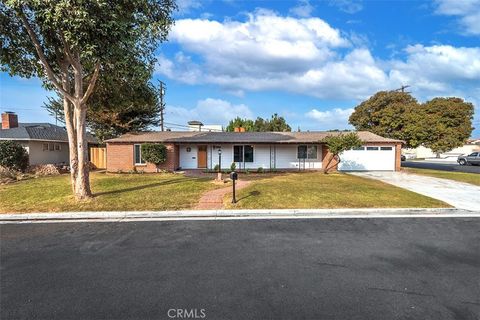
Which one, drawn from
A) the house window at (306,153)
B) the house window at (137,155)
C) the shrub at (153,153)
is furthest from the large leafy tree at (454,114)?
the house window at (137,155)

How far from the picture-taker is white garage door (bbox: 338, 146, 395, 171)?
23578 mm

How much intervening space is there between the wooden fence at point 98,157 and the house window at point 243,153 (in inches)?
444

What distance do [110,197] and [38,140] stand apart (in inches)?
595

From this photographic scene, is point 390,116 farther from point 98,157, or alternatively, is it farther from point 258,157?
point 98,157

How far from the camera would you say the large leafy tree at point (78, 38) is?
25.9ft

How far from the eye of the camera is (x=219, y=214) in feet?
29.5

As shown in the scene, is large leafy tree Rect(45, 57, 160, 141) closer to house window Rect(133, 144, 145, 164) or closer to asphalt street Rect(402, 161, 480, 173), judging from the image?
house window Rect(133, 144, 145, 164)

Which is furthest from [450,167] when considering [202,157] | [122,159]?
[122,159]

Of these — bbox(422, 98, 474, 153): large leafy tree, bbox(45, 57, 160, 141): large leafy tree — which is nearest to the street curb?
bbox(45, 57, 160, 141): large leafy tree

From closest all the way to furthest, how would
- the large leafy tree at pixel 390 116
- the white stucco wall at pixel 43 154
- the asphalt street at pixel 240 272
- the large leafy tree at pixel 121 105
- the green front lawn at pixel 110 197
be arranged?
1. the asphalt street at pixel 240 272
2. the green front lawn at pixel 110 197
3. the large leafy tree at pixel 121 105
4. the white stucco wall at pixel 43 154
5. the large leafy tree at pixel 390 116

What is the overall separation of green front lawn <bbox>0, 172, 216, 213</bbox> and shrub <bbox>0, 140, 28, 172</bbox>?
20.7ft

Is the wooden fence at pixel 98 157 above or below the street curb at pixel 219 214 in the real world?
above

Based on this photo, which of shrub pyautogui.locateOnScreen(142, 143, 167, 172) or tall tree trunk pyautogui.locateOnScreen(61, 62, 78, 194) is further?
shrub pyautogui.locateOnScreen(142, 143, 167, 172)

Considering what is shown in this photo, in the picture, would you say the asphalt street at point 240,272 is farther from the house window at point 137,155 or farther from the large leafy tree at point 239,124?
the large leafy tree at point 239,124
